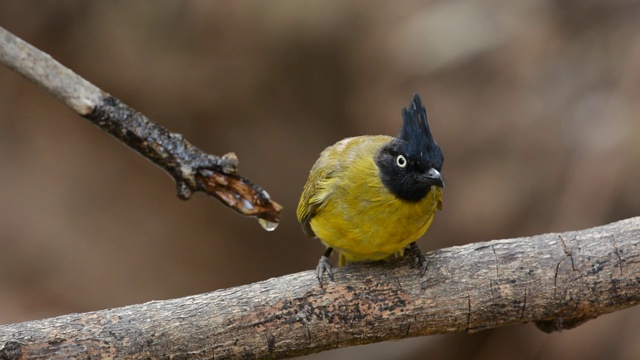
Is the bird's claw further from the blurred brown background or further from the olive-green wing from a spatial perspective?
the blurred brown background

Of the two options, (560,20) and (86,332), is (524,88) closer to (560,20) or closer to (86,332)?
(560,20)

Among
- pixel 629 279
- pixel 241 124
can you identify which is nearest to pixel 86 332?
pixel 629 279

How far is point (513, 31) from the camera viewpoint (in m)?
6.55

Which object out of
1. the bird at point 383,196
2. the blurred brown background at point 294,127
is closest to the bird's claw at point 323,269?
the bird at point 383,196

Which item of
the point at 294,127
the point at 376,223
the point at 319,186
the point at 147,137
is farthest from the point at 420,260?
the point at 294,127

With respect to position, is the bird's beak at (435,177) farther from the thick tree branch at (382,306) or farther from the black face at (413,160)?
the thick tree branch at (382,306)

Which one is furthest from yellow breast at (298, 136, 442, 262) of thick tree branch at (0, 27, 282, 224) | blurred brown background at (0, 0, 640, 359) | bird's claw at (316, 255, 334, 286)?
blurred brown background at (0, 0, 640, 359)

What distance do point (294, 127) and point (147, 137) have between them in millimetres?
3186

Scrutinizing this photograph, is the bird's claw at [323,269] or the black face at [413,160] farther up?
the black face at [413,160]

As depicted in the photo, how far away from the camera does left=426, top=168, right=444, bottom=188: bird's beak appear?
3.46m

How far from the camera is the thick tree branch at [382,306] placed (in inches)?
131

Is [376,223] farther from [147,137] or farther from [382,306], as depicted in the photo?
[147,137]

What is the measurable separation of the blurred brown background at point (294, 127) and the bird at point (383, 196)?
2882 mm

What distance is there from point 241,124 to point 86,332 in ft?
13.0
